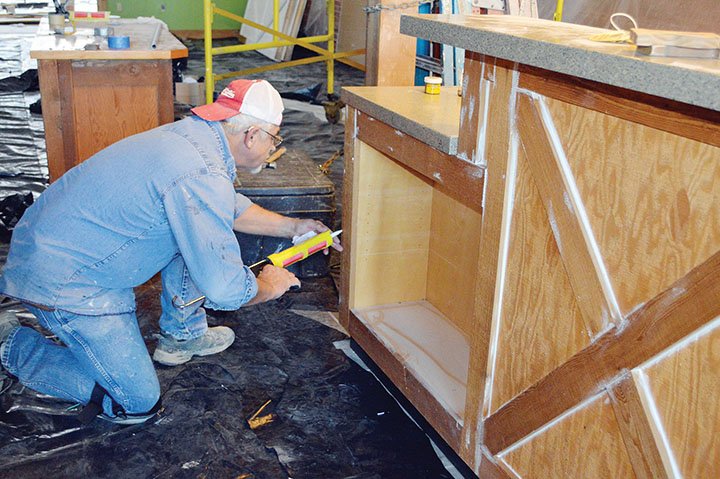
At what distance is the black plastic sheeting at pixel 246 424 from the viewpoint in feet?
8.07

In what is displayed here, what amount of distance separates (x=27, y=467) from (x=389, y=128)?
156cm

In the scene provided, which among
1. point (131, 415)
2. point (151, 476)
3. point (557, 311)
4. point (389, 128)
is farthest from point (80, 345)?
point (557, 311)

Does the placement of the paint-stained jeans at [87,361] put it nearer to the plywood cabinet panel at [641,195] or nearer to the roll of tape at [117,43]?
the plywood cabinet panel at [641,195]

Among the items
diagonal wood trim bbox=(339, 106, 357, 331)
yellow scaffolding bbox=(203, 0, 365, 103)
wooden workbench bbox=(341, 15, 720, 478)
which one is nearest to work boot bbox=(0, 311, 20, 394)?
diagonal wood trim bbox=(339, 106, 357, 331)

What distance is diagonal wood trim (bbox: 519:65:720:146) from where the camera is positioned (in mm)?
1385

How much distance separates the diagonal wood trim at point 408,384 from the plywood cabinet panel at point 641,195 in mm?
918

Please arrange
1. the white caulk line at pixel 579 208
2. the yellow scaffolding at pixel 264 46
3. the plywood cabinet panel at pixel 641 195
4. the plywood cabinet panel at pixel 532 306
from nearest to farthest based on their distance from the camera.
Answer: the plywood cabinet panel at pixel 641 195, the white caulk line at pixel 579 208, the plywood cabinet panel at pixel 532 306, the yellow scaffolding at pixel 264 46

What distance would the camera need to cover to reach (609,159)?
5.35 ft

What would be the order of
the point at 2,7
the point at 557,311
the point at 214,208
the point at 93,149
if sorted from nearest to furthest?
the point at 557,311 → the point at 214,208 → the point at 93,149 → the point at 2,7

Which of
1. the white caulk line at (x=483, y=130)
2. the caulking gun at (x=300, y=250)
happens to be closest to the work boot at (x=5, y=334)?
the caulking gun at (x=300, y=250)

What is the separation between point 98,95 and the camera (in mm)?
4141

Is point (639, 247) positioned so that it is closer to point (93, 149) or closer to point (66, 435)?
point (66, 435)

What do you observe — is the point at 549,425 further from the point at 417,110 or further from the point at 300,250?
the point at 300,250

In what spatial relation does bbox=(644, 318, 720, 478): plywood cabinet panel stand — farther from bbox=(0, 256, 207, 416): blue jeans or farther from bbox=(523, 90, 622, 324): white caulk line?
bbox=(0, 256, 207, 416): blue jeans
